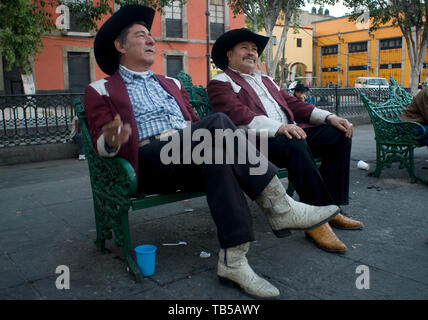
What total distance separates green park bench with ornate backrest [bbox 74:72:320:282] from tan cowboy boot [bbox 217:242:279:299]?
1.76 ft

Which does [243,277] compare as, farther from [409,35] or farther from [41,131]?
[409,35]

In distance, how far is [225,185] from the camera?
2.33 metres

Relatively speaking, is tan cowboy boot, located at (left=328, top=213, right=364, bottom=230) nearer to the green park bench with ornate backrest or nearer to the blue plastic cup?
the green park bench with ornate backrest

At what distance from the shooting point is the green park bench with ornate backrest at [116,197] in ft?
8.13

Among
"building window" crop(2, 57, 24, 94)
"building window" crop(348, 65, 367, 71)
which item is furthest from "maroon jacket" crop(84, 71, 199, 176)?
"building window" crop(348, 65, 367, 71)

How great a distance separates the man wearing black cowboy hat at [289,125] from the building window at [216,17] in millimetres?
23334

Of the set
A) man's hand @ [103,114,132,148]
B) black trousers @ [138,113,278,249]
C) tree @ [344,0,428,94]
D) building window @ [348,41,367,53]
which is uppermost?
building window @ [348,41,367,53]

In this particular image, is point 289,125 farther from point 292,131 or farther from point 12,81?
point 12,81

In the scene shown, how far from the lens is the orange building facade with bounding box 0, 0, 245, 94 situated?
20734mm

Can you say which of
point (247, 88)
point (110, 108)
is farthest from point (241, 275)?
point (247, 88)

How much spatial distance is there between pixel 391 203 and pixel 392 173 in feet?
5.06

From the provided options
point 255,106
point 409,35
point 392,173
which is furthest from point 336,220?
point 409,35

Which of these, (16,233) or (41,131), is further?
(41,131)
